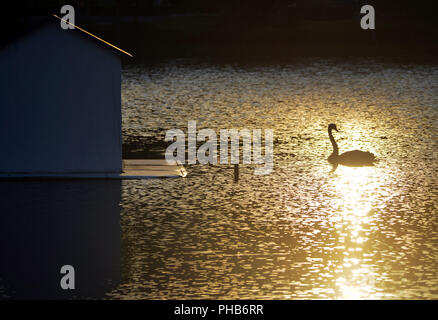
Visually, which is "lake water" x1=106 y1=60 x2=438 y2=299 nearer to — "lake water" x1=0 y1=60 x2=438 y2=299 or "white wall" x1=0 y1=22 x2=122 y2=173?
"lake water" x1=0 y1=60 x2=438 y2=299

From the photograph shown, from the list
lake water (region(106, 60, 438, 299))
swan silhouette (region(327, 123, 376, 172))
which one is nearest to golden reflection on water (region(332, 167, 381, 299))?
lake water (region(106, 60, 438, 299))

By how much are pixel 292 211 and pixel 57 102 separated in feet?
20.9

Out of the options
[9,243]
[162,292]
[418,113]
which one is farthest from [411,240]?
[418,113]

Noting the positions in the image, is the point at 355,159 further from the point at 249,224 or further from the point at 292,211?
the point at 249,224

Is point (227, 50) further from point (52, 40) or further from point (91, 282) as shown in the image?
point (91, 282)

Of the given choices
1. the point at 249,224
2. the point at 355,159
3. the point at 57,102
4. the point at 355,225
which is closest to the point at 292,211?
the point at 249,224

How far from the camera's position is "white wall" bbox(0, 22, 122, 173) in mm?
21016

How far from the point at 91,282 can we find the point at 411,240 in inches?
216

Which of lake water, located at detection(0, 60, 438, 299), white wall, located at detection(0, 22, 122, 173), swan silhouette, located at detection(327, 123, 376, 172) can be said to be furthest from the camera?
swan silhouette, located at detection(327, 123, 376, 172)

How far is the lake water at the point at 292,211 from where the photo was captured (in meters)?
13.3

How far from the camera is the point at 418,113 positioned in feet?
104

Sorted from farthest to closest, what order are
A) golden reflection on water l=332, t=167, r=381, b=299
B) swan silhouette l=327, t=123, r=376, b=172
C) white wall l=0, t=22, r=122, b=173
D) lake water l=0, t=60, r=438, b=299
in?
swan silhouette l=327, t=123, r=376, b=172 → white wall l=0, t=22, r=122, b=173 → lake water l=0, t=60, r=438, b=299 → golden reflection on water l=332, t=167, r=381, b=299

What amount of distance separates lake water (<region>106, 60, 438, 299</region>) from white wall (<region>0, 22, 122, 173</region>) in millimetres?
1634
